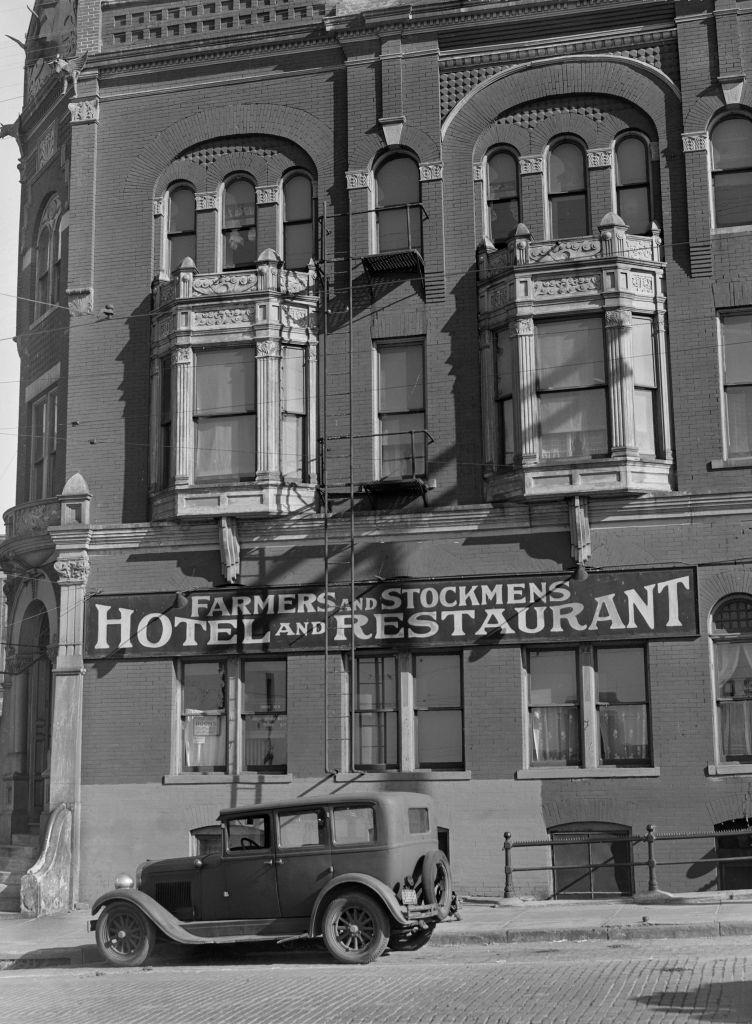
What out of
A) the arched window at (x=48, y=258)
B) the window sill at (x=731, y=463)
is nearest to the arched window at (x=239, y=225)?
the arched window at (x=48, y=258)

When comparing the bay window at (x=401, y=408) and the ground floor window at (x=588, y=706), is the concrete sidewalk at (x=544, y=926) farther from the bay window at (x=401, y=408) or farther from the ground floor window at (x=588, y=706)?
the bay window at (x=401, y=408)

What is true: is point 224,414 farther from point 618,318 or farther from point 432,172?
point 618,318

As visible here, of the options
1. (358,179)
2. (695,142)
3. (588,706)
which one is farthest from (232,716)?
(695,142)

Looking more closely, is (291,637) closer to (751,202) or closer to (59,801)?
(59,801)

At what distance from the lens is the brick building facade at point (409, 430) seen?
20672 mm

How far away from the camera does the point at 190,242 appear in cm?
2392

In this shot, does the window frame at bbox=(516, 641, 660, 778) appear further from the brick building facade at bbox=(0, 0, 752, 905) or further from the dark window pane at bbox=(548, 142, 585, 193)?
the dark window pane at bbox=(548, 142, 585, 193)

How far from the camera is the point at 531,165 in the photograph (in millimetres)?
22375

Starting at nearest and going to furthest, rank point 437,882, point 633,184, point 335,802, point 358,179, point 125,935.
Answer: point 335,802 < point 437,882 < point 125,935 < point 633,184 < point 358,179

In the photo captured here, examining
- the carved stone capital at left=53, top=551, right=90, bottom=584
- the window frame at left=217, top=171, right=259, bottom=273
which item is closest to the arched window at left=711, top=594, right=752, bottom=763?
the window frame at left=217, top=171, right=259, bottom=273

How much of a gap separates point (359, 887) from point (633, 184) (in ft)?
43.0

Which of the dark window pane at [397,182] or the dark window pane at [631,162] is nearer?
the dark window pane at [631,162]

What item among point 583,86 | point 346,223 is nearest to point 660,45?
point 583,86

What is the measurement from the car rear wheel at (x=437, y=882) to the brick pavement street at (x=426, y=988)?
0.59m
